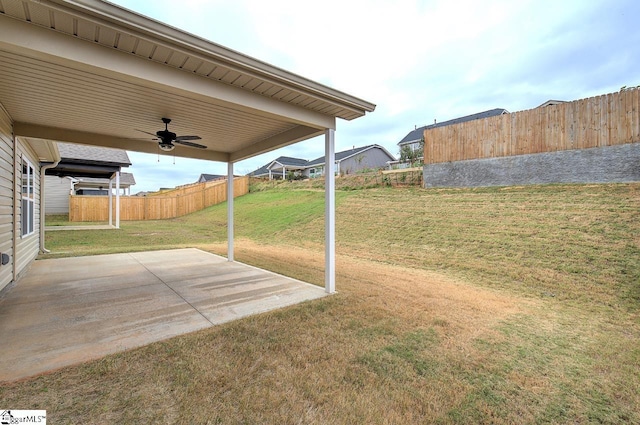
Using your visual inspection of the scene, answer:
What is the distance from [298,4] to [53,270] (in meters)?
8.62

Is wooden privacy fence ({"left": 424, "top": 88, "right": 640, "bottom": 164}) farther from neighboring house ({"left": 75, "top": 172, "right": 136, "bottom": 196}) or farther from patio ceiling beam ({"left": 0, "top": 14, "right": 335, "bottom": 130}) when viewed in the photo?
neighboring house ({"left": 75, "top": 172, "right": 136, "bottom": 196})

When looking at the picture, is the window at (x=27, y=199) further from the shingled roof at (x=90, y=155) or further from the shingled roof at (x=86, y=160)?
the shingled roof at (x=86, y=160)

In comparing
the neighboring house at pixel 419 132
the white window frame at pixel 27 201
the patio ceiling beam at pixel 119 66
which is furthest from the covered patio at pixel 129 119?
the neighboring house at pixel 419 132

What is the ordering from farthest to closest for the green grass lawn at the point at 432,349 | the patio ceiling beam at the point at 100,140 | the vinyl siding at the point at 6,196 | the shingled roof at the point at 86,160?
1. the shingled roof at the point at 86,160
2. the patio ceiling beam at the point at 100,140
3. the vinyl siding at the point at 6,196
4. the green grass lawn at the point at 432,349

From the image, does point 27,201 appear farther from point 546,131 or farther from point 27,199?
point 546,131

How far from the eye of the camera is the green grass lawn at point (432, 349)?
1.90 m

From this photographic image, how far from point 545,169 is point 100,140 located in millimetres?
11843

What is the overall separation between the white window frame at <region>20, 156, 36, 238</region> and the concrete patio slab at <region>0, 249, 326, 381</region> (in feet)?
3.00

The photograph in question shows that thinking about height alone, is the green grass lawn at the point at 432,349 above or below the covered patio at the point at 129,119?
below

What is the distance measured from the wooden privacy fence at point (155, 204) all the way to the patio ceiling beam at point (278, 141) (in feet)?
50.7

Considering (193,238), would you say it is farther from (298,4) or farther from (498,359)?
(498,359)

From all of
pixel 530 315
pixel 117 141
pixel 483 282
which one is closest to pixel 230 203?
pixel 117 141

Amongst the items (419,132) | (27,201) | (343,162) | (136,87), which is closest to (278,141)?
(136,87)

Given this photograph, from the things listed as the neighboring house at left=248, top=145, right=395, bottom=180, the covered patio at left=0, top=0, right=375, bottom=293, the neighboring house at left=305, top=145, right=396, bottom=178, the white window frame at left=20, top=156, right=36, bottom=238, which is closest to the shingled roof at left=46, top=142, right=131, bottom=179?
the white window frame at left=20, top=156, right=36, bottom=238
